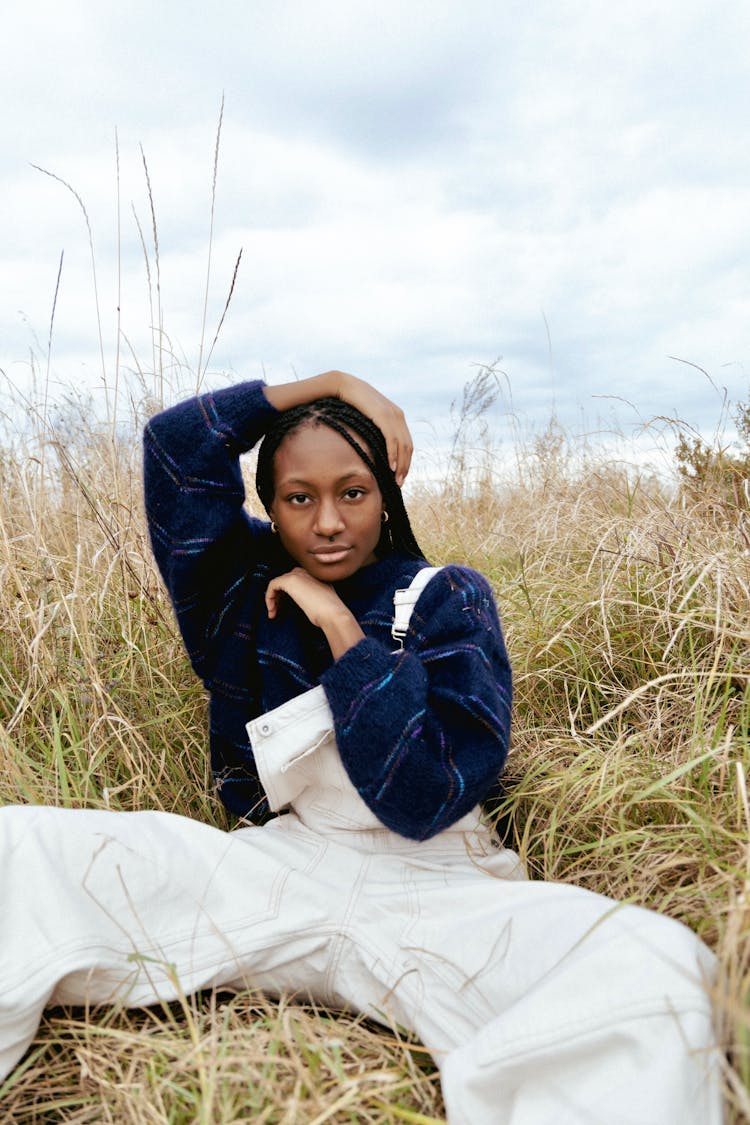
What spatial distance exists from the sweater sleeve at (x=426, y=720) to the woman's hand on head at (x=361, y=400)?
342 millimetres

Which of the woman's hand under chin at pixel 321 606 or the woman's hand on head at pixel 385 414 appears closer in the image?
the woman's hand under chin at pixel 321 606

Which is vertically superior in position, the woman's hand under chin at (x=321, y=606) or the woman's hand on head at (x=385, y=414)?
the woman's hand on head at (x=385, y=414)

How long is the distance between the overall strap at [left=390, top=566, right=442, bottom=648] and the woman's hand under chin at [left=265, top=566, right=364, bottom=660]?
0.09 metres

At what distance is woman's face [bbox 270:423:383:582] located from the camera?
174cm

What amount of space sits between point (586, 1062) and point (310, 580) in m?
1.03

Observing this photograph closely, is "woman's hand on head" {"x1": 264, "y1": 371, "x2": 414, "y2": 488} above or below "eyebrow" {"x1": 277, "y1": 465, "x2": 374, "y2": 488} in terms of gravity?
above

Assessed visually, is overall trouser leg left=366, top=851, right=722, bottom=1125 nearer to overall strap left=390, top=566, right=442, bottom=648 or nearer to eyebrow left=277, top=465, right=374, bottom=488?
overall strap left=390, top=566, right=442, bottom=648

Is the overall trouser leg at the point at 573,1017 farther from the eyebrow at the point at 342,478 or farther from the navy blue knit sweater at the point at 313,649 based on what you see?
the eyebrow at the point at 342,478

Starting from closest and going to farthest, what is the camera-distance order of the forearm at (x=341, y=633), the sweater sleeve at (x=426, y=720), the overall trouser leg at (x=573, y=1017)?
the overall trouser leg at (x=573, y=1017), the sweater sleeve at (x=426, y=720), the forearm at (x=341, y=633)

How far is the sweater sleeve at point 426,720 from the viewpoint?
4.96ft

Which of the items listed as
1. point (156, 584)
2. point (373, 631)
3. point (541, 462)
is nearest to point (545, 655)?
point (373, 631)

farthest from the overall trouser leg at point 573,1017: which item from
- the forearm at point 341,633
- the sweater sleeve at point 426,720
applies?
the forearm at point 341,633

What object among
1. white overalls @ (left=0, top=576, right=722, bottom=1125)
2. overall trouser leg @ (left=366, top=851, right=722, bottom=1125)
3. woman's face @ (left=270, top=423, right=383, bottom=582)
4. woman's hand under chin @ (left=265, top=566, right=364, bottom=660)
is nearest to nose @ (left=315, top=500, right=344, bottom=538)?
woman's face @ (left=270, top=423, right=383, bottom=582)

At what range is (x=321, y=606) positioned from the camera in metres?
1.71
